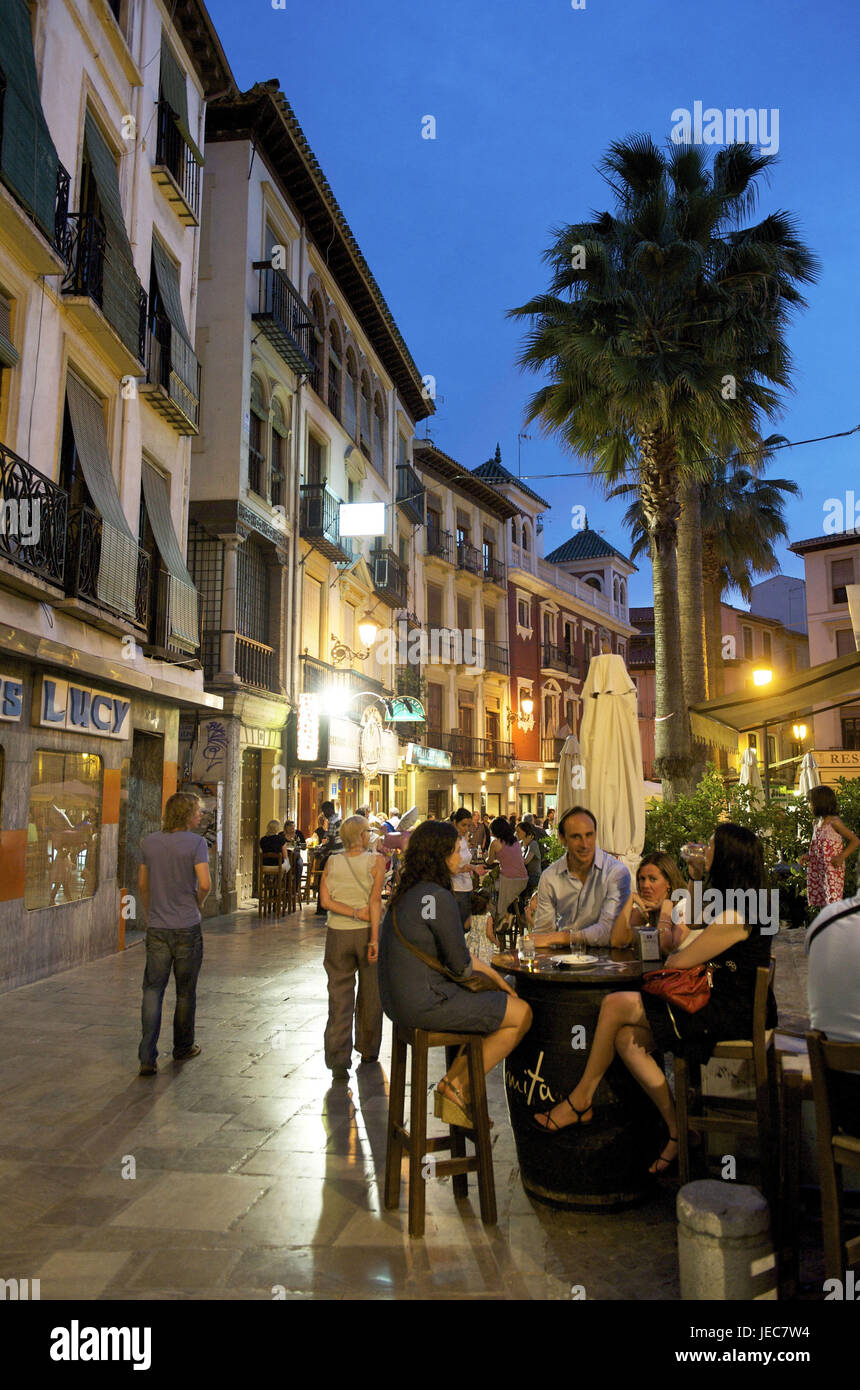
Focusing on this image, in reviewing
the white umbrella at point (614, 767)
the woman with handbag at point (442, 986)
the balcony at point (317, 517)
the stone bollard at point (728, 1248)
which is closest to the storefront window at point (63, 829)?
the white umbrella at point (614, 767)

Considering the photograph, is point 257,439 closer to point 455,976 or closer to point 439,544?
point 439,544

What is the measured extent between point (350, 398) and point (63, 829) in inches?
678

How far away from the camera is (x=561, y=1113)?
13.9 feet

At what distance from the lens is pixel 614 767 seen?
334 inches

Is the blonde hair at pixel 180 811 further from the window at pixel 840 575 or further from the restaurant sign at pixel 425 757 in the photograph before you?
the window at pixel 840 575

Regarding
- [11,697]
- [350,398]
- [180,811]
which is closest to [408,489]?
[350,398]

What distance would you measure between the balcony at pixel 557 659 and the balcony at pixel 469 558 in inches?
238

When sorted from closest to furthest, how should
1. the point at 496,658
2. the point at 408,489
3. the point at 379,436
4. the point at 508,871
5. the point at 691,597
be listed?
the point at 508,871
the point at 691,597
the point at 379,436
the point at 408,489
the point at 496,658

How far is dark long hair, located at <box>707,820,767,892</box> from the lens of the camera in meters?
4.37

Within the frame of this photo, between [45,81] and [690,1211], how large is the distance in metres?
12.2

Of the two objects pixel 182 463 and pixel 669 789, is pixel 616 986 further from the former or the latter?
pixel 182 463

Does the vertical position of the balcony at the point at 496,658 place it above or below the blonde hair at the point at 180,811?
above

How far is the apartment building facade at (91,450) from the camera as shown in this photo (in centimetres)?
962
